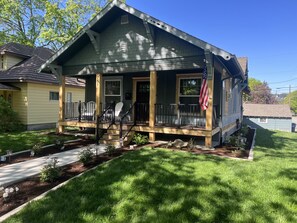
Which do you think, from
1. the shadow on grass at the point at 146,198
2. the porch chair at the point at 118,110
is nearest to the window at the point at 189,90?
the porch chair at the point at 118,110

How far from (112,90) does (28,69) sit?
630cm

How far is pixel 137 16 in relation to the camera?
8500mm

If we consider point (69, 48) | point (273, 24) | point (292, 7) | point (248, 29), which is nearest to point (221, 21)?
point (248, 29)

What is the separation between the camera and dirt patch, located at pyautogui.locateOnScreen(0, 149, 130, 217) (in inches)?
152

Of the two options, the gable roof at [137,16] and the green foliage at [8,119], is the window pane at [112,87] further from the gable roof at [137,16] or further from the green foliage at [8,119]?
the green foliage at [8,119]

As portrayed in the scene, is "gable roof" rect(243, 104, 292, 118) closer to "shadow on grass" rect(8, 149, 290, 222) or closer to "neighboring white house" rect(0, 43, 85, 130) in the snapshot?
"neighboring white house" rect(0, 43, 85, 130)

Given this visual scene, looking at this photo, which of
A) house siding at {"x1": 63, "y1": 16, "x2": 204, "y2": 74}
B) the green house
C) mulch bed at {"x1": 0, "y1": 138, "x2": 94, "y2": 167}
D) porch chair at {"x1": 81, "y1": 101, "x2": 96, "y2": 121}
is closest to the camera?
mulch bed at {"x1": 0, "y1": 138, "x2": 94, "y2": 167}

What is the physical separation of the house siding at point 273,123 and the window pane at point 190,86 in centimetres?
2324

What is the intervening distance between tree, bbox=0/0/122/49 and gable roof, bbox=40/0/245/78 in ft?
55.1

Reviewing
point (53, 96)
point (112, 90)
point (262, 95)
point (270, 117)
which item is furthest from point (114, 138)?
point (262, 95)

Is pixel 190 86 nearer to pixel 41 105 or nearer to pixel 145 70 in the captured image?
pixel 145 70

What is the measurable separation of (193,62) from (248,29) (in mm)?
18622

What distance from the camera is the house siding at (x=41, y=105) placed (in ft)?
44.8

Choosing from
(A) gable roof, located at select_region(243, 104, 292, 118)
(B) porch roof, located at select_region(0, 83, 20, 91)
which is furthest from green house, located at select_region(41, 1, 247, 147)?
(A) gable roof, located at select_region(243, 104, 292, 118)
